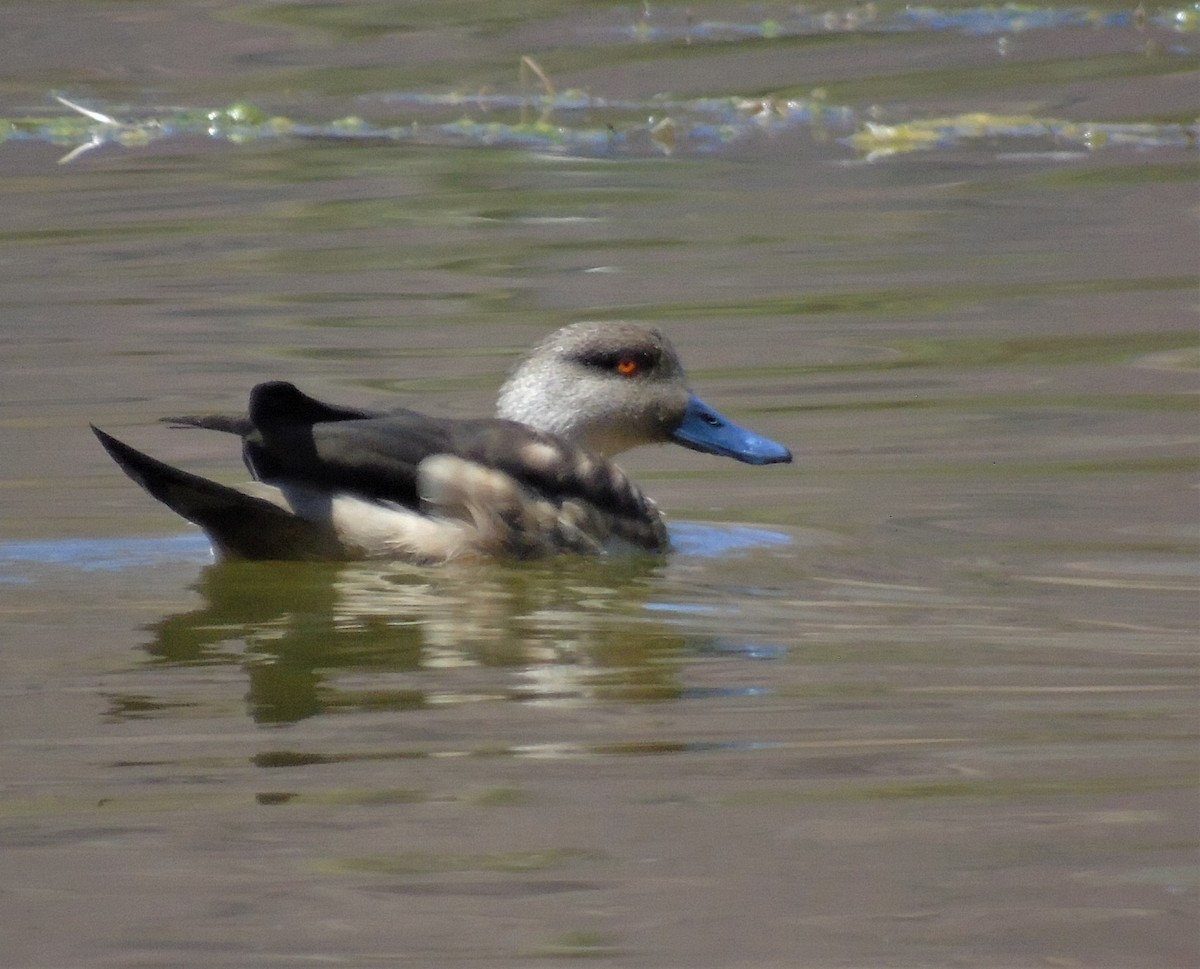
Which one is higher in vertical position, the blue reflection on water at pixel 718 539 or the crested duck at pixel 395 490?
the crested duck at pixel 395 490

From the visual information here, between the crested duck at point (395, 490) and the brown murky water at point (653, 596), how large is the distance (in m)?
0.12

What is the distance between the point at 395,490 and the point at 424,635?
831 mm

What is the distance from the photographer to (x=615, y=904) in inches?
167

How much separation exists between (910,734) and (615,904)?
3.60 feet

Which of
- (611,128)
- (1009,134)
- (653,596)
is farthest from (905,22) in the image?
(653,596)

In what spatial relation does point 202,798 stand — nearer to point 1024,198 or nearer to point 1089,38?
point 1024,198

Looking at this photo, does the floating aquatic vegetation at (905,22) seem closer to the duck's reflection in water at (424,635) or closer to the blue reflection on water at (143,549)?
the blue reflection on water at (143,549)

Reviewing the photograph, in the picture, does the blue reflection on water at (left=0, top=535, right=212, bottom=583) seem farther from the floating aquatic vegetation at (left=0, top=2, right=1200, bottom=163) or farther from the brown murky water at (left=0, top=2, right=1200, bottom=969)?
the floating aquatic vegetation at (left=0, top=2, right=1200, bottom=163)

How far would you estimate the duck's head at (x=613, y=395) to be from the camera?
314 inches

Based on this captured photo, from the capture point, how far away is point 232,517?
689 cm

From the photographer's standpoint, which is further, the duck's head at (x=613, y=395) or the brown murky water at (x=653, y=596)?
the duck's head at (x=613, y=395)

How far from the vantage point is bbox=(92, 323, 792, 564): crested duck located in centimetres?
683

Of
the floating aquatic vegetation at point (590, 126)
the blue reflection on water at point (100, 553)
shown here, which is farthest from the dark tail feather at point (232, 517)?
the floating aquatic vegetation at point (590, 126)

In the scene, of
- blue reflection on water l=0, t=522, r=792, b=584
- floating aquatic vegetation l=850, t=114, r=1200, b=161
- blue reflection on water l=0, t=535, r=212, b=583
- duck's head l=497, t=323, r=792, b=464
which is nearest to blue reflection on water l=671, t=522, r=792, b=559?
blue reflection on water l=0, t=522, r=792, b=584
